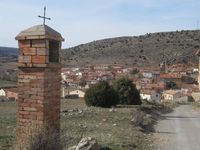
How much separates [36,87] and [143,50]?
384ft

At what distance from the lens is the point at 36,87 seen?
855 centimetres

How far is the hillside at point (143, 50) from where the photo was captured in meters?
121

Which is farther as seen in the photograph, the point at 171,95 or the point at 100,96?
the point at 171,95

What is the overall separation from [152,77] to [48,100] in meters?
107

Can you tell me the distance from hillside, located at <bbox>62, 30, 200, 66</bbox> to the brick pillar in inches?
4187

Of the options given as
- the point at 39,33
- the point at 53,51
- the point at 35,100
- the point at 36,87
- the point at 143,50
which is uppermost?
the point at 143,50

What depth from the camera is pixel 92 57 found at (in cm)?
13688

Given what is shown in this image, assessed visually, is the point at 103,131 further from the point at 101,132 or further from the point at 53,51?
the point at 53,51

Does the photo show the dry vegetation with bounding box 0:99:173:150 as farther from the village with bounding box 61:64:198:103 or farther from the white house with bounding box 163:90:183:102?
the village with bounding box 61:64:198:103

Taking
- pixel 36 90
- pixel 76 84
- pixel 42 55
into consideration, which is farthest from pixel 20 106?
pixel 76 84

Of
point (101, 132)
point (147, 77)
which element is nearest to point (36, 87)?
point (101, 132)

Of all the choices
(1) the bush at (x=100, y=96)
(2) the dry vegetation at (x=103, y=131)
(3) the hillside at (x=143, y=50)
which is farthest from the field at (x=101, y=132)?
(3) the hillside at (x=143, y=50)

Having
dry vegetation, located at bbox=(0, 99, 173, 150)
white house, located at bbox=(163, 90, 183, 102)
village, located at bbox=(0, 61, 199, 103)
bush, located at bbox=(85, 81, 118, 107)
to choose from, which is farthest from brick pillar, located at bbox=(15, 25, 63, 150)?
village, located at bbox=(0, 61, 199, 103)

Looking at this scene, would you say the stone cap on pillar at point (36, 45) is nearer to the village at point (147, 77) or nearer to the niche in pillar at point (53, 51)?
the niche in pillar at point (53, 51)
